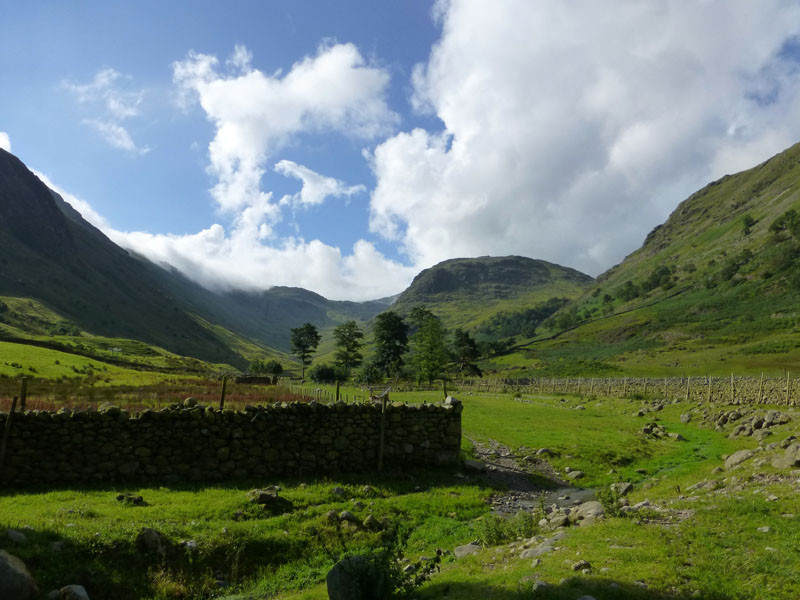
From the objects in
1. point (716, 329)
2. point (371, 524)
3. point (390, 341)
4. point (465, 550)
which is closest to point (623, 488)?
point (465, 550)

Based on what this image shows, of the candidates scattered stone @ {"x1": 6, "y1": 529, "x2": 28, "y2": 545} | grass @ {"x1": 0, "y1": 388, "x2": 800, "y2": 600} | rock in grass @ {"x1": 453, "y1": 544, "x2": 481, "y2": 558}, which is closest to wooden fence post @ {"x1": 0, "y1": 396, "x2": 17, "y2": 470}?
grass @ {"x1": 0, "y1": 388, "x2": 800, "y2": 600}

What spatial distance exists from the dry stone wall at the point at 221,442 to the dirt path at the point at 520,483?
2.48 metres

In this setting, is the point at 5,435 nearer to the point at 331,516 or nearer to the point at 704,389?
the point at 331,516

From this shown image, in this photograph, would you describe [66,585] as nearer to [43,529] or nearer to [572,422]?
[43,529]

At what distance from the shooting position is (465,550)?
36.0 feet

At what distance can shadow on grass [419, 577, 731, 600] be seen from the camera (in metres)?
6.69

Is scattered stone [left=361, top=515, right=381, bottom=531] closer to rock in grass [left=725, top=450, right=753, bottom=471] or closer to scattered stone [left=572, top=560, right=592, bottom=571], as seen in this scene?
scattered stone [left=572, top=560, right=592, bottom=571]

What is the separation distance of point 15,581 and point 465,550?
9.22 meters

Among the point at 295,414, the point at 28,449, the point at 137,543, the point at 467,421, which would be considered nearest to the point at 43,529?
the point at 137,543

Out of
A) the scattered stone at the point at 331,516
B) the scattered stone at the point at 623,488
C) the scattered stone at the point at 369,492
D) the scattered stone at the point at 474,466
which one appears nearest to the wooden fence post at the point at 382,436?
the scattered stone at the point at 369,492

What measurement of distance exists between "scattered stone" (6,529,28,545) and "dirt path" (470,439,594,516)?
12.8 meters

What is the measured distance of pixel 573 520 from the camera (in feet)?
39.1

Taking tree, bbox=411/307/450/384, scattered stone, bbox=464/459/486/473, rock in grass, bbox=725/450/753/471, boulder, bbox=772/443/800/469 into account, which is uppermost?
tree, bbox=411/307/450/384

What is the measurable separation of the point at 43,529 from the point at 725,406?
149ft
